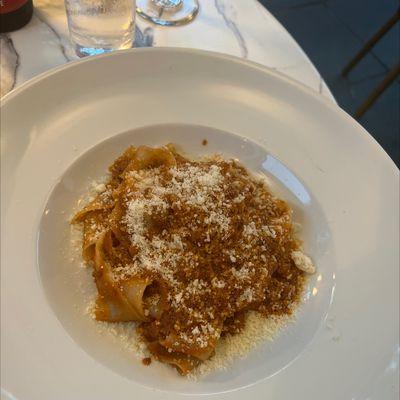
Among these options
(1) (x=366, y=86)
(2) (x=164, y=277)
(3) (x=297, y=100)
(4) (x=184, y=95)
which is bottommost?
(1) (x=366, y=86)

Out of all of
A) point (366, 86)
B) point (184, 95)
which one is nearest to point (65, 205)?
point (184, 95)

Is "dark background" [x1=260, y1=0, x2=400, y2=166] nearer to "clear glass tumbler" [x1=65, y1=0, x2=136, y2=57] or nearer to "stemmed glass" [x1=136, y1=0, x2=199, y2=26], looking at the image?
"stemmed glass" [x1=136, y1=0, x2=199, y2=26]

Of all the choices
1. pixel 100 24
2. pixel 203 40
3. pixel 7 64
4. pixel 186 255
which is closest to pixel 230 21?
pixel 203 40

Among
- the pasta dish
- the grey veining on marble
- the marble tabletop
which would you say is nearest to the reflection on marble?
the marble tabletop

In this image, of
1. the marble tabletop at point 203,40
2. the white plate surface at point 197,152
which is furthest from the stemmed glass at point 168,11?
the white plate surface at point 197,152

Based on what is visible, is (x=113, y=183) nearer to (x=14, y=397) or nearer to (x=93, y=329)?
(x=93, y=329)

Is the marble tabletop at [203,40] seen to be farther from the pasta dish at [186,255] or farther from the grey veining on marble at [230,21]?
the pasta dish at [186,255]
